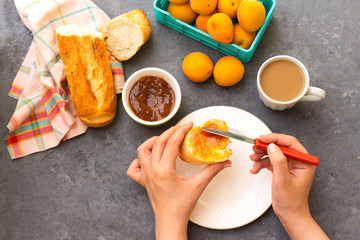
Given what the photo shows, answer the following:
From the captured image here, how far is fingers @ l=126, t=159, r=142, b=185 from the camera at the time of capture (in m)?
1.37

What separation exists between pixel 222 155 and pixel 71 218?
0.76 meters

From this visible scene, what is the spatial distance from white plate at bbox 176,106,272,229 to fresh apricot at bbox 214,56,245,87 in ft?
0.38

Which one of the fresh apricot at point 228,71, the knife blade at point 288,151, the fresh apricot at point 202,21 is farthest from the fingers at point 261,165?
the fresh apricot at point 202,21

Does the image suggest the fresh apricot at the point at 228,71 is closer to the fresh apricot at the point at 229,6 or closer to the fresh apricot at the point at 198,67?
the fresh apricot at the point at 198,67

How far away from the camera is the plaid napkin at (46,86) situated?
147 centimetres

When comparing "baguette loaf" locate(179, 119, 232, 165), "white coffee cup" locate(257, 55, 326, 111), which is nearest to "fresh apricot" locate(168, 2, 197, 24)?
"white coffee cup" locate(257, 55, 326, 111)

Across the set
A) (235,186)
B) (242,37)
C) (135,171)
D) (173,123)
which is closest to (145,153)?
(135,171)

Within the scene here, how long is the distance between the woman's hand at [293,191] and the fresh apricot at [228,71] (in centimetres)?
29

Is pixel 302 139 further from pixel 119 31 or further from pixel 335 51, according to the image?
pixel 119 31

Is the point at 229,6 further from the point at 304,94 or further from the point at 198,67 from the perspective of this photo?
the point at 304,94

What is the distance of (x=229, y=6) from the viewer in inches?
52.6

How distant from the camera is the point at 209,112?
55.0 inches

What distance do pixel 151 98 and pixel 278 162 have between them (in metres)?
0.60

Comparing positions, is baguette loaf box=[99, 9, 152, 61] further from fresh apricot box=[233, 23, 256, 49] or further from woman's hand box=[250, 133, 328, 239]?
woman's hand box=[250, 133, 328, 239]
